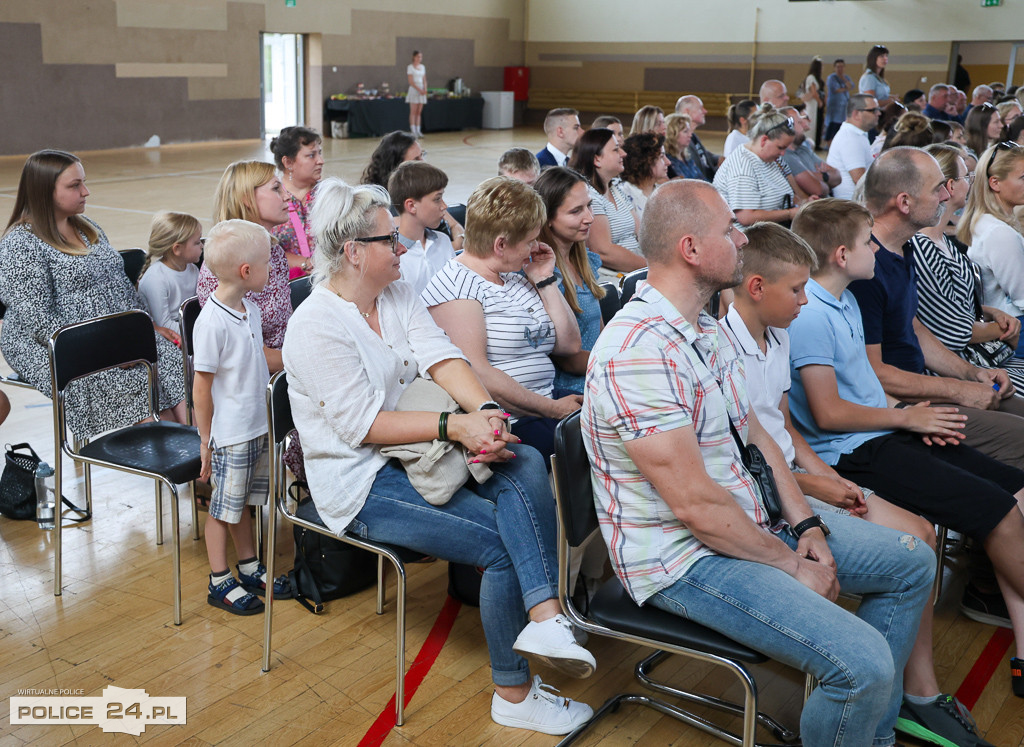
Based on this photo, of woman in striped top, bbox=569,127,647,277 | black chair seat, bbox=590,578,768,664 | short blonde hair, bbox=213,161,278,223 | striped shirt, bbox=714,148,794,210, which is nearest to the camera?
black chair seat, bbox=590,578,768,664

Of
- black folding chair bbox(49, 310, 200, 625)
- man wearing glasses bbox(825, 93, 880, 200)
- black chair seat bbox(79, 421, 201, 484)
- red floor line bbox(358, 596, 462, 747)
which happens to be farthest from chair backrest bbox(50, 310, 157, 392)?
man wearing glasses bbox(825, 93, 880, 200)

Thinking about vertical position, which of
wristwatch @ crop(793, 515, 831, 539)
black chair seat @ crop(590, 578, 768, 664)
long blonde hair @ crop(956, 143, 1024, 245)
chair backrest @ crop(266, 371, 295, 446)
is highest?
long blonde hair @ crop(956, 143, 1024, 245)

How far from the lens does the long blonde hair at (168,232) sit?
4012 mm

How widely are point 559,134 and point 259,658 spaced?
5.35 metres

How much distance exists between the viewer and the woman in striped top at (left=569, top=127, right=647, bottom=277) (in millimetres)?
4809

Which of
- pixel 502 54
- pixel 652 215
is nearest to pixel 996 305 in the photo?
pixel 652 215

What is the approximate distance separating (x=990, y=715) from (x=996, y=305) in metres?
2.00

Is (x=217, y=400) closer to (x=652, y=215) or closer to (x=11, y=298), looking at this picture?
(x=11, y=298)

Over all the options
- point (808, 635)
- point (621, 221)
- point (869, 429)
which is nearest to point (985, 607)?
point (869, 429)

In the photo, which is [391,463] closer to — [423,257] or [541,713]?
[541,713]

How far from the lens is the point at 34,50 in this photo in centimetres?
1418

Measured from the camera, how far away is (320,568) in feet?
9.77

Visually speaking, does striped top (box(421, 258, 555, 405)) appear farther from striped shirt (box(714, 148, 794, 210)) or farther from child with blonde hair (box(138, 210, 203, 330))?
striped shirt (box(714, 148, 794, 210))

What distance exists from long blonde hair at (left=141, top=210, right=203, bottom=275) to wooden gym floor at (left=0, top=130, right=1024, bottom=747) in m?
1.16
